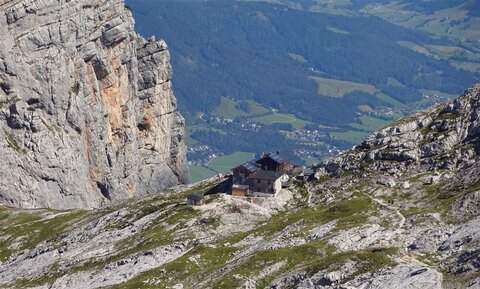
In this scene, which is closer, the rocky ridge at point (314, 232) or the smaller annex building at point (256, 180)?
the rocky ridge at point (314, 232)

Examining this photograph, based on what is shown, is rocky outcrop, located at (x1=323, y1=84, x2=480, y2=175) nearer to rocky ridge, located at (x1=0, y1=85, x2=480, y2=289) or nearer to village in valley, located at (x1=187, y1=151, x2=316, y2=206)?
rocky ridge, located at (x1=0, y1=85, x2=480, y2=289)

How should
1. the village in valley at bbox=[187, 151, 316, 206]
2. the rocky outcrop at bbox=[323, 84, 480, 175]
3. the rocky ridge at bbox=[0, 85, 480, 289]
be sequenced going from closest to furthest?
the rocky ridge at bbox=[0, 85, 480, 289] → the rocky outcrop at bbox=[323, 84, 480, 175] → the village in valley at bbox=[187, 151, 316, 206]

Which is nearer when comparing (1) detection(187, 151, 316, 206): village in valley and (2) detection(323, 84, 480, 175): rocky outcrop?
(2) detection(323, 84, 480, 175): rocky outcrop

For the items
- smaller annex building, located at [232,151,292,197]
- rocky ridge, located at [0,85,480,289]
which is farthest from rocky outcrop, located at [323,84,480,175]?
smaller annex building, located at [232,151,292,197]

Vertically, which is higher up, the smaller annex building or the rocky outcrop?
the rocky outcrop

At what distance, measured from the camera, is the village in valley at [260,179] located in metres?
160

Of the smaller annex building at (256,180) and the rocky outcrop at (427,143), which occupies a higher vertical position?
the rocky outcrop at (427,143)

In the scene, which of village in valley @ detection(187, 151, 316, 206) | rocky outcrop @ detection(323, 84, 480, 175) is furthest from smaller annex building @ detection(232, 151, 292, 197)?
rocky outcrop @ detection(323, 84, 480, 175)

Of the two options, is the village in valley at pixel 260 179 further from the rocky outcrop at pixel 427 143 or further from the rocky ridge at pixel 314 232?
the rocky outcrop at pixel 427 143

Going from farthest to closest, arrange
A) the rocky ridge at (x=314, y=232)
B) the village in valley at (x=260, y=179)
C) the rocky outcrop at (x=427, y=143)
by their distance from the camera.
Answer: the village in valley at (x=260, y=179) → the rocky outcrop at (x=427, y=143) → the rocky ridge at (x=314, y=232)

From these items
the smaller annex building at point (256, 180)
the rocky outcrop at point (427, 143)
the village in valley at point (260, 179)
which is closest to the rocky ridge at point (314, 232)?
the rocky outcrop at point (427, 143)

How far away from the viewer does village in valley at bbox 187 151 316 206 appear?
525 ft

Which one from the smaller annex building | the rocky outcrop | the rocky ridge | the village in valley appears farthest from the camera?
the smaller annex building

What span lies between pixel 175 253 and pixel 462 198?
136 feet
